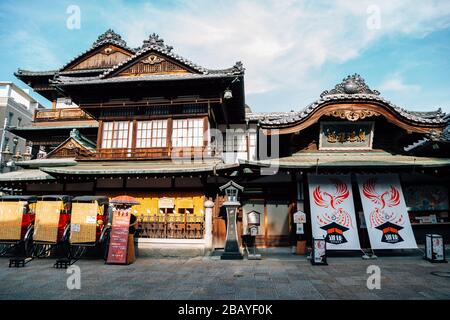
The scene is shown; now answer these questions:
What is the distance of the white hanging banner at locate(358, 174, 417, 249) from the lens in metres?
12.3

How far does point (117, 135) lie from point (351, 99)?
1416 cm

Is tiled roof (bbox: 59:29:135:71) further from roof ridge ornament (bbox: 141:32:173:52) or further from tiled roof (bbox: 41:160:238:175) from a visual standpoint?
tiled roof (bbox: 41:160:238:175)

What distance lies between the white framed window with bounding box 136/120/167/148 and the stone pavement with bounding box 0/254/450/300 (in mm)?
7288

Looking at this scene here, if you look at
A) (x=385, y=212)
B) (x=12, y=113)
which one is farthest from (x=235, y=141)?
(x=12, y=113)

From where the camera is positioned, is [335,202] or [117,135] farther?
[117,135]

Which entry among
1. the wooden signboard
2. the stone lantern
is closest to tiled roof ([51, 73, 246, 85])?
the stone lantern

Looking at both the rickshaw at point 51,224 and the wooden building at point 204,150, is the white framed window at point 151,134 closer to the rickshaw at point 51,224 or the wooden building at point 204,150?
the wooden building at point 204,150

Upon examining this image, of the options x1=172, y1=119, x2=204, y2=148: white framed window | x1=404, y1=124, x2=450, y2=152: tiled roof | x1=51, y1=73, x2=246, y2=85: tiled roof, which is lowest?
x1=404, y1=124, x2=450, y2=152: tiled roof

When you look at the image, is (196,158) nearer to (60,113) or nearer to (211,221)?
(211,221)

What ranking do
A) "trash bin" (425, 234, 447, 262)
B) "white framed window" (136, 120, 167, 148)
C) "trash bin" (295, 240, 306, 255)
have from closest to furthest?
"trash bin" (425, 234, 447, 262) < "trash bin" (295, 240, 306, 255) < "white framed window" (136, 120, 167, 148)

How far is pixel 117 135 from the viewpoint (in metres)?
17.2

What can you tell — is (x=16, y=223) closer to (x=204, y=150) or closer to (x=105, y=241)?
(x=105, y=241)

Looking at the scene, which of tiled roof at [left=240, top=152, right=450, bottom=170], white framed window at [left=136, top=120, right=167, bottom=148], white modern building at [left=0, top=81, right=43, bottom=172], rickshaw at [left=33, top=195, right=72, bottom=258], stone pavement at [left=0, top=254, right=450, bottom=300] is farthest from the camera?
white modern building at [left=0, top=81, right=43, bottom=172]

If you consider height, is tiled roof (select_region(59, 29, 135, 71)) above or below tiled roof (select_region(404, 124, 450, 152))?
above
